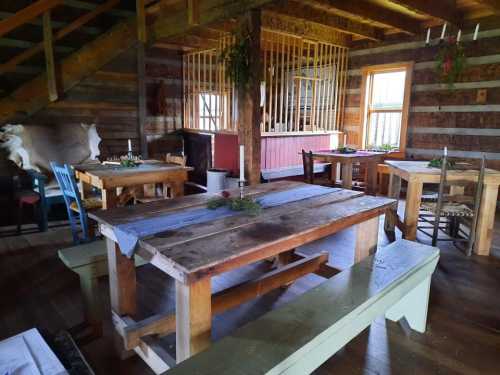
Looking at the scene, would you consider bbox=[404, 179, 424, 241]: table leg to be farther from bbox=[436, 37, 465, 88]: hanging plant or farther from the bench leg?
bbox=[436, 37, 465, 88]: hanging plant

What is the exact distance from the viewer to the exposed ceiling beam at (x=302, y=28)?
5230 millimetres

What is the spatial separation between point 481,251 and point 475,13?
3.70m

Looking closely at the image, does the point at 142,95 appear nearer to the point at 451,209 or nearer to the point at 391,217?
the point at 391,217

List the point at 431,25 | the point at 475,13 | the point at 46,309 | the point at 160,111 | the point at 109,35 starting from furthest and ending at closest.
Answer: the point at 160,111
the point at 431,25
the point at 475,13
the point at 109,35
the point at 46,309

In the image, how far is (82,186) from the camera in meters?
3.91

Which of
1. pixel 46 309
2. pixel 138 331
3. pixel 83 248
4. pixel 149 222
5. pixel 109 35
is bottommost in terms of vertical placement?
pixel 46 309

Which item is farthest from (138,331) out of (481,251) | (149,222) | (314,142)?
(314,142)

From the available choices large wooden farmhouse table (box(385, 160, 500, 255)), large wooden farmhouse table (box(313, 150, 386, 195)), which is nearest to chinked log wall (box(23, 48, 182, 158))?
large wooden farmhouse table (box(313, 150, 386, 195))

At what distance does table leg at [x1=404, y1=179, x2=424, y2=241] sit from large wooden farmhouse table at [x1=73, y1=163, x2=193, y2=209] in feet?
7.46

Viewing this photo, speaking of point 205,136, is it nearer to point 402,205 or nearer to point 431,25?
point 402,205

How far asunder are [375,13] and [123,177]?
4.27m

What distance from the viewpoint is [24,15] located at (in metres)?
3.79

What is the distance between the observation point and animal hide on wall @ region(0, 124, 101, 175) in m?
4.39

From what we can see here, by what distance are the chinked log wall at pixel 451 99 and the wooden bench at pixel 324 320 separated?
4067 millimetres
